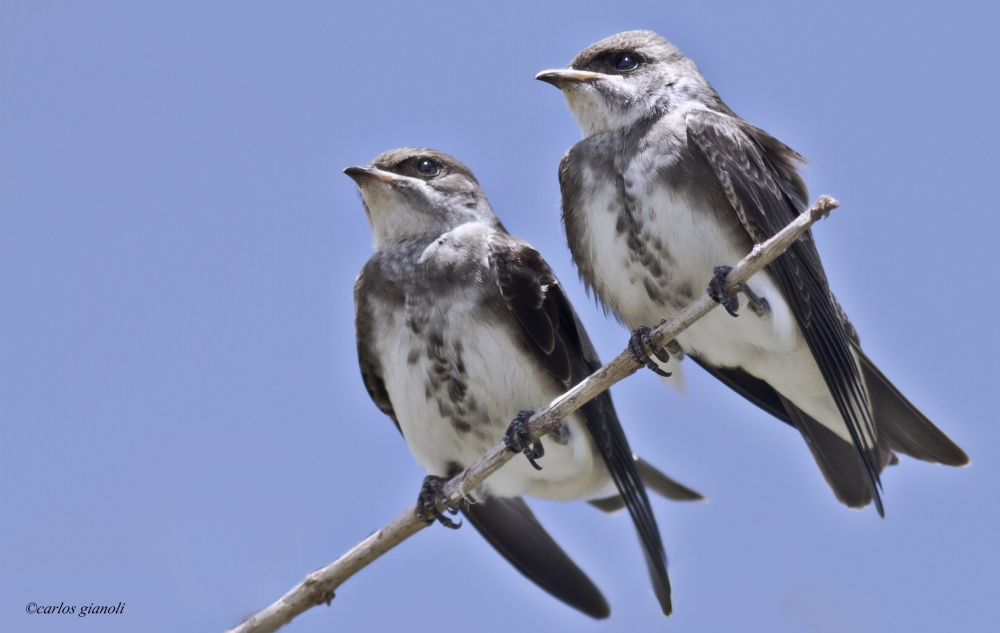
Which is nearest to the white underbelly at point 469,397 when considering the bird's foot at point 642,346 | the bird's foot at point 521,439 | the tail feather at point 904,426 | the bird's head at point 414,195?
the bird's foot at point 521,439

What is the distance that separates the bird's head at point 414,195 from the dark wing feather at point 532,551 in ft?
5.95

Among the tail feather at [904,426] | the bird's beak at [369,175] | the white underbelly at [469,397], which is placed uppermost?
the bird's beak at [369,175]

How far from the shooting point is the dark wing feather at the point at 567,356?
279 inches

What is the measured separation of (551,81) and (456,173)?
116cm

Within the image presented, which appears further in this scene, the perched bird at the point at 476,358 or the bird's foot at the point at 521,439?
the perched bird at the point at 476,358

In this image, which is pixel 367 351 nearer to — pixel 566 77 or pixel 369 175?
pixel 369 175

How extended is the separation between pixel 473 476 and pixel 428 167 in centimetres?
262

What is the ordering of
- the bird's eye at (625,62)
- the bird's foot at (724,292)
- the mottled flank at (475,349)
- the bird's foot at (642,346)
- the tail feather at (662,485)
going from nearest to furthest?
the bird's foot at (724,292) → the bird's foot at (642,346) → the mottled flank at (475,349) → the bird's eye at (625,62) → the tail feather at (662,485)

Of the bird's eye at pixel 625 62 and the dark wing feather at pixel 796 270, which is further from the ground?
the bird's eye at pixel 625 62

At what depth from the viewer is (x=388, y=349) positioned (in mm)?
7207

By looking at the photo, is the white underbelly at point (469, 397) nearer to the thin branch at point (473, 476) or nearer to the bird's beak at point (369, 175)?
the thin branch at point (473, 476)

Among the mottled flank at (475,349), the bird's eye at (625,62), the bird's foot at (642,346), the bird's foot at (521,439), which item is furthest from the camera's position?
the bird's eye at (625,62)

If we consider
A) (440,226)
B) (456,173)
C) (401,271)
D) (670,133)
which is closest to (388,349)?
(401,271)

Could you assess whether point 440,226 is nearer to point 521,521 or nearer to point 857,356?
point 521,521
